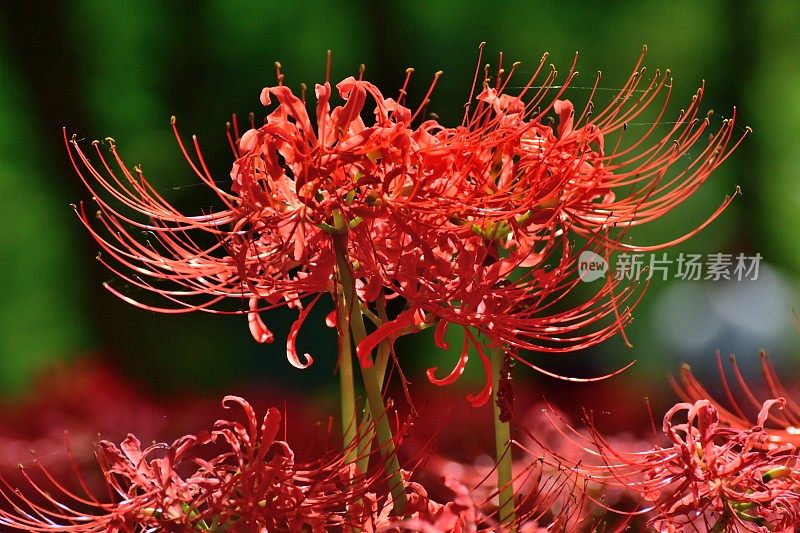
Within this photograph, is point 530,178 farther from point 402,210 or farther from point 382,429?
point 382,429

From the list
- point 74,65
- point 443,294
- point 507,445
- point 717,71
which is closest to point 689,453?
point 507,445

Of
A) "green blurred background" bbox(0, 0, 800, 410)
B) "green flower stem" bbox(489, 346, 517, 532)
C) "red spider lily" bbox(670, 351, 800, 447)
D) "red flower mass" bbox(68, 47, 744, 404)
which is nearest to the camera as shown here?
"red flower mass" bbox(68, 47, 744, 404)

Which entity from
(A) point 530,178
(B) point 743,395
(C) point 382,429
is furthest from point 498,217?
(B) point 743,395

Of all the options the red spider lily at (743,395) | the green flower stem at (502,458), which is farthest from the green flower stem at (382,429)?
the red spider lily at (743,395)

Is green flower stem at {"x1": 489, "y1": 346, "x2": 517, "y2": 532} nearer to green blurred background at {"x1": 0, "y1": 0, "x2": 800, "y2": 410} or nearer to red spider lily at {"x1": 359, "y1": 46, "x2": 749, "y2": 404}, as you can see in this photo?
red spider lily at {"x1": 359, "y1": 46, "x2": 749, "y2": 404}

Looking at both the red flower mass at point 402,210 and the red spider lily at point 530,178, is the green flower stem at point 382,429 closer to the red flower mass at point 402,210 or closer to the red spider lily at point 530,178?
the red flower mass at point 402,210

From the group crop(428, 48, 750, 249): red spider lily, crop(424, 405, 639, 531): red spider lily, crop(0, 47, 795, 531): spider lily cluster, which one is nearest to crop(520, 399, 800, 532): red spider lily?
crop(0, 47, 795, 531): spider lily cluster
